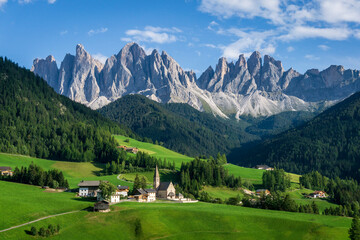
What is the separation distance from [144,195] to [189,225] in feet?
123

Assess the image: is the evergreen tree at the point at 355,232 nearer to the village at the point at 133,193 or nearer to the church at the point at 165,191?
the village at the point at 133,193

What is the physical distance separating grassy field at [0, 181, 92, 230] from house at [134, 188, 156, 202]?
19989 mm

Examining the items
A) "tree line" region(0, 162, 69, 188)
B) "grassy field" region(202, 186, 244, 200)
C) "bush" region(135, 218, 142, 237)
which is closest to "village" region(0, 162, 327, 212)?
"tree line" region(0, 162, 69, 188)

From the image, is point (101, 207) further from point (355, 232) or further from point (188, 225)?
point (355, 232)

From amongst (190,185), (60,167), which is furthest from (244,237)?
(60,167)

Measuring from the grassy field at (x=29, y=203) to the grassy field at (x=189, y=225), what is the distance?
4.61 metres

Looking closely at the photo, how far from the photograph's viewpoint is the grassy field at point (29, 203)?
91.2m

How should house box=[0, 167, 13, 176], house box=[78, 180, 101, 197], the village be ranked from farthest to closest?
house box=[0, 167, 13, 176] < house box=[78, 180, 101, 197] < the village

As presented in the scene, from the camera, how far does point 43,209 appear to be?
9881 centimetres

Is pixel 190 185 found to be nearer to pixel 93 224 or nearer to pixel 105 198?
pixel 105 198

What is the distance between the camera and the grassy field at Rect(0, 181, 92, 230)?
299ft

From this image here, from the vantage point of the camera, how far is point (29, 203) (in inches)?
4023

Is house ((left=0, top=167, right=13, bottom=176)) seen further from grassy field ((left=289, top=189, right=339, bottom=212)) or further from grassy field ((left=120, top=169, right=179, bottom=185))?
grassy field ((left=289, top=189, right=339, bottom=212))

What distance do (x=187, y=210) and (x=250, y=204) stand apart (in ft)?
105
